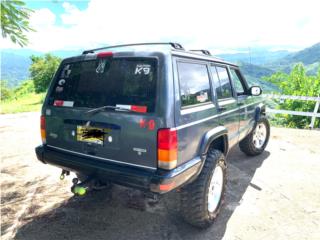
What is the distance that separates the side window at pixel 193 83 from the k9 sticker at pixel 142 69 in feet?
1.18

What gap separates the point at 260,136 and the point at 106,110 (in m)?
4.47

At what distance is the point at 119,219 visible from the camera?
337 centimetres

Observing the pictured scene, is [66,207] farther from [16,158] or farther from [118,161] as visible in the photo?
[16,158]

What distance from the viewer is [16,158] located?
18.9 feet

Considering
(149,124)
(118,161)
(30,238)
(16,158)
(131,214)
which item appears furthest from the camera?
(16,158)

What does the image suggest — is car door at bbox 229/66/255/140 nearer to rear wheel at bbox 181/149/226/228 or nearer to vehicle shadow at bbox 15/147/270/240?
vehicle shadow at bbox 15/147/270/240

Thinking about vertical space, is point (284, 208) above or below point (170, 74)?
below

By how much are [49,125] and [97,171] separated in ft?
3.11

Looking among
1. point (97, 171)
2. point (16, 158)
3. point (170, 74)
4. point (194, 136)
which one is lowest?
point (16, 158)

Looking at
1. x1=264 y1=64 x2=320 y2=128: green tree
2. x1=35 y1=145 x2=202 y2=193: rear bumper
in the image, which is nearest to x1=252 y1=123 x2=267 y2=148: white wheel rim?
x1=35 y1=145 x2=202 y2=193: rear bumper

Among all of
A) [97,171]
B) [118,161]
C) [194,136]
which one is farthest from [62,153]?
[194,136]

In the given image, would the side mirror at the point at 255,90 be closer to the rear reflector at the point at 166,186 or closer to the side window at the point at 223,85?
the side window at the point at 223,85

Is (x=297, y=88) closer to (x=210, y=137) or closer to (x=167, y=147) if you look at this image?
(x=210, y=137)

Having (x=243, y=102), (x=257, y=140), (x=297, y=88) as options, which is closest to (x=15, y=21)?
(x=243, y=102)
